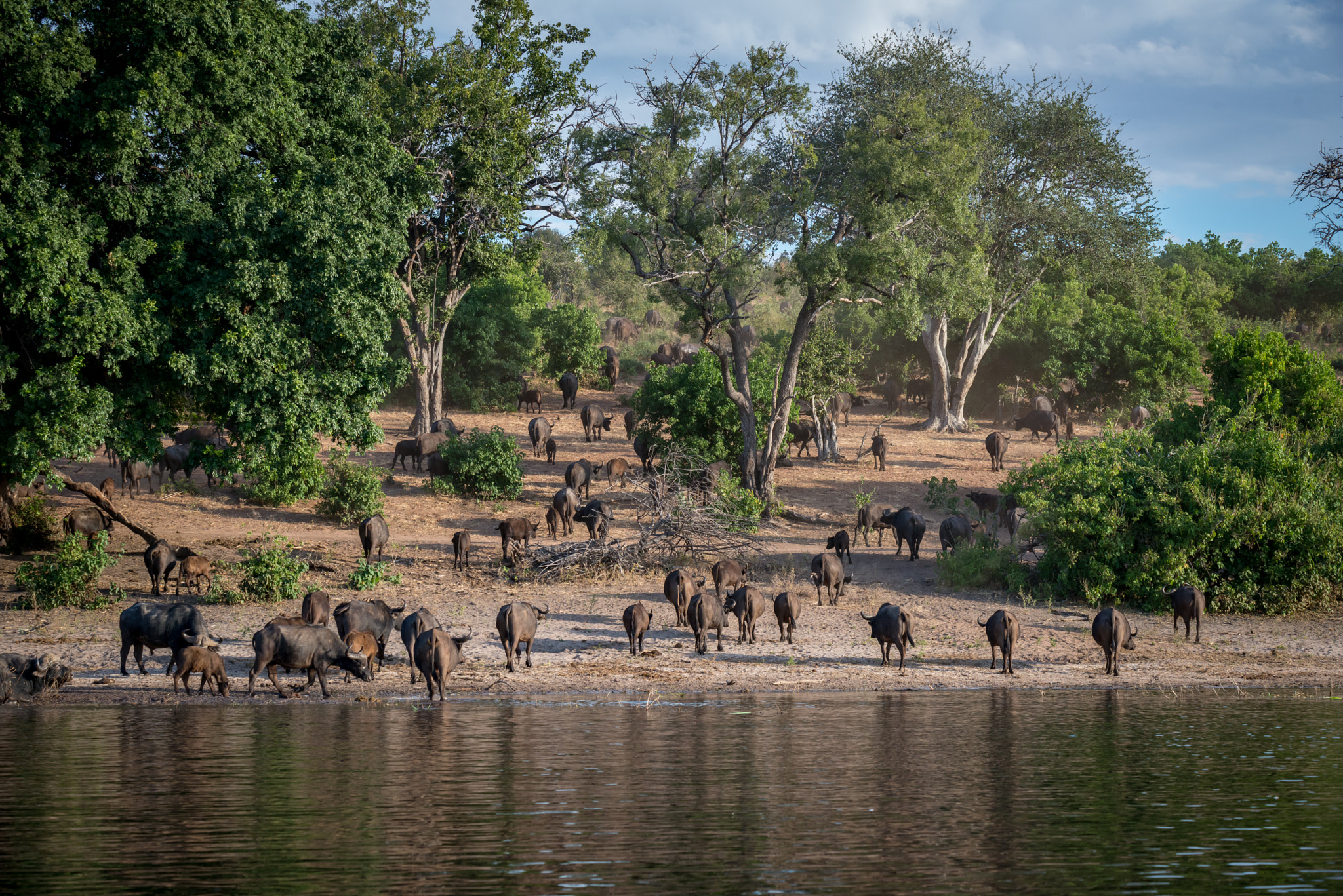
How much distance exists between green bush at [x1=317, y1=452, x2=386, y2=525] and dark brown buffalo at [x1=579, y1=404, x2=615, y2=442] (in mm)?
11280

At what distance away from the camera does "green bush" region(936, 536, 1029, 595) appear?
69.5 feet

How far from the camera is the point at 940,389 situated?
137ft

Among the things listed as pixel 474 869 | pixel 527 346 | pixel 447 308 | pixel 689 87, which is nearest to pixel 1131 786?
pixel 474 869

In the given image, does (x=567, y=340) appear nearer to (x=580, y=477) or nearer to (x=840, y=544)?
(x=580, y=477)

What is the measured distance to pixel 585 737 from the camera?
11.8 m

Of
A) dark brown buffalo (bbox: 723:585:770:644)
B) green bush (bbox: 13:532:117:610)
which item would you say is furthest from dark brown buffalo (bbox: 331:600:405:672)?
dark brown buffalo (bbox: 723:585:770:644)

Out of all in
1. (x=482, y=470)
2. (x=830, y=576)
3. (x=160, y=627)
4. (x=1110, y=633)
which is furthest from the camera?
(x=482, y=470)

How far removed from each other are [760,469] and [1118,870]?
20656mm

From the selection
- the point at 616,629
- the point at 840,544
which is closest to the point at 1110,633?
the point at 840,544

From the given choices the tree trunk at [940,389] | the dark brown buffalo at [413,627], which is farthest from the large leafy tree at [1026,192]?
the dark brown buffalo at [413,627]

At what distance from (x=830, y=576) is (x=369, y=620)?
8.14m

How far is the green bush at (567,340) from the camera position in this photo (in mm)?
43531

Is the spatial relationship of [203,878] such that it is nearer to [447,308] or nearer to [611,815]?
[611,815]

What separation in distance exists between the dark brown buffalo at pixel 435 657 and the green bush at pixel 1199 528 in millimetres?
11347
